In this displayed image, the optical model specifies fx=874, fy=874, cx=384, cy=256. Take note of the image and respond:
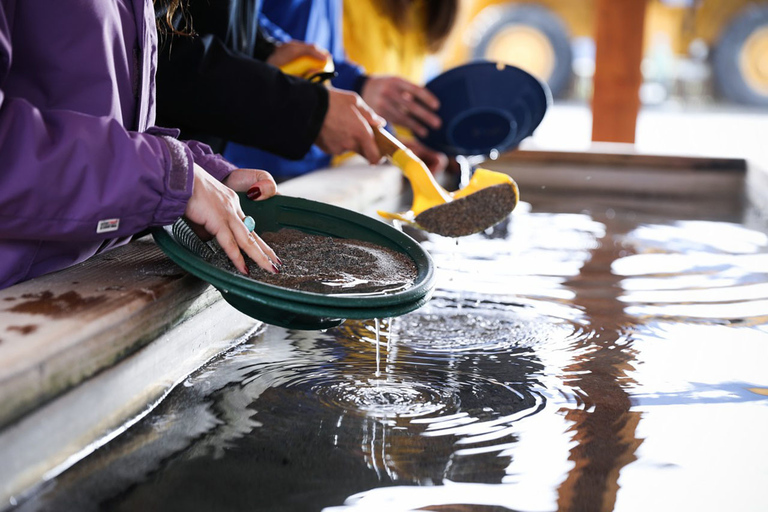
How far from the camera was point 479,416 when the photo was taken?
39.9 inches

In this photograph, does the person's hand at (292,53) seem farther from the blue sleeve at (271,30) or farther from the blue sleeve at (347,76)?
the blue sleeve at (347,76)

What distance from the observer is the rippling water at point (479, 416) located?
831 millimetres

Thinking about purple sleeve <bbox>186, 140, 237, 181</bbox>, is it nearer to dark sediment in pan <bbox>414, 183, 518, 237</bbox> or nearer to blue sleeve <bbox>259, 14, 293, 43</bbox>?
dark sediment in pan <bbox>414, 183, 518, 237</bbox>

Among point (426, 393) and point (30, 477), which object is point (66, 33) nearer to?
point (30, 477)

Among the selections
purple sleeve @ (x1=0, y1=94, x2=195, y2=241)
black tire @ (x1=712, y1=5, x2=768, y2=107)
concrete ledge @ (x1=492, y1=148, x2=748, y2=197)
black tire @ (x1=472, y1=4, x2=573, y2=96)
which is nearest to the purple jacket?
purple sleeve @ (x1=0, y1=94, x2=195, y2=241)

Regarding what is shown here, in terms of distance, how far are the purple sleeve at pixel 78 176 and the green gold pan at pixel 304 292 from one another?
7cm

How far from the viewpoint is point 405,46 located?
3229mm

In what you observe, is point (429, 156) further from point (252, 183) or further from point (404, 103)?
point (252, 183)

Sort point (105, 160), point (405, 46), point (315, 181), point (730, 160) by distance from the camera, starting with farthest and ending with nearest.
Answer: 1. point (405, 46)
2. point (730, 160)
3. point (315, 181)
4. point (105, 160)

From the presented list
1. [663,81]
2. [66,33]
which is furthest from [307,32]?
[663,81]

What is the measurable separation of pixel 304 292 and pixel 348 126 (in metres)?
0.93

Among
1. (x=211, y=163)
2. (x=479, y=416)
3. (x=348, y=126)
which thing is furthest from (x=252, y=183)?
(x=348, y=126)

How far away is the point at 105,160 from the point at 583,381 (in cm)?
66

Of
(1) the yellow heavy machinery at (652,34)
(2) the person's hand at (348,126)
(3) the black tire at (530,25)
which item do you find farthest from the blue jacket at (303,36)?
(3) the black tire at (530,25)
